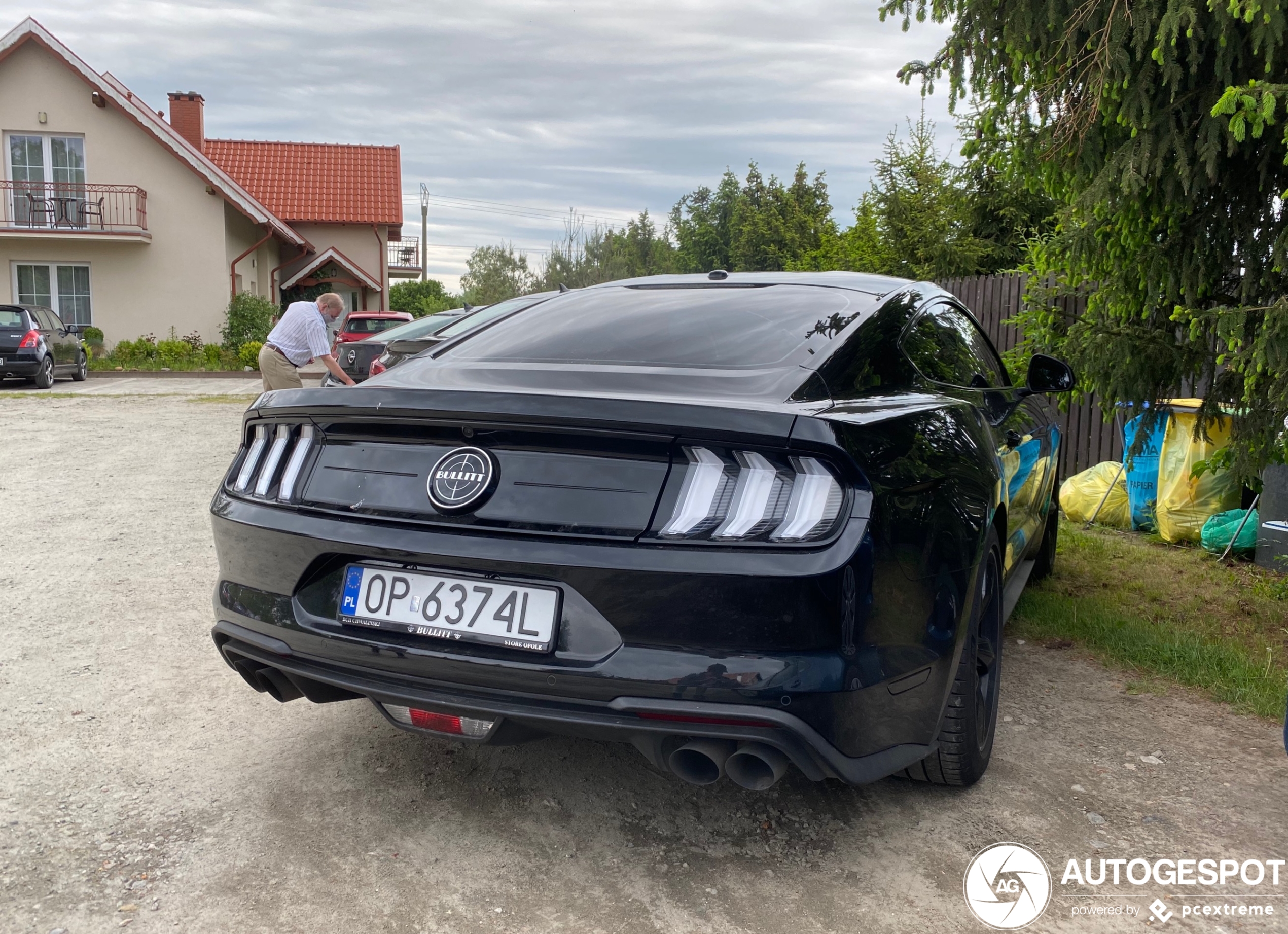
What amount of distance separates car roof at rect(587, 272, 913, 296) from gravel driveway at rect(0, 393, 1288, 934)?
1.54m

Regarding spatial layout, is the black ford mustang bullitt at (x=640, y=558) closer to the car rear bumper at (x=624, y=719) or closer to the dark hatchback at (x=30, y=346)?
the car rear bumper at (x=624, y=719)

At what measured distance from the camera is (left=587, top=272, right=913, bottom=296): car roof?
3.43m

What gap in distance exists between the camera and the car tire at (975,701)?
276 centimetres

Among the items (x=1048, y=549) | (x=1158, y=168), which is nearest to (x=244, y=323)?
(x=1048, y=549)

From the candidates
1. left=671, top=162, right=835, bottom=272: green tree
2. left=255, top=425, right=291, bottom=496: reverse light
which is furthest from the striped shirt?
left=671, top=162, right=835, bottom=272: green tree

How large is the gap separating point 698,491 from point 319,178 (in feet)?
116

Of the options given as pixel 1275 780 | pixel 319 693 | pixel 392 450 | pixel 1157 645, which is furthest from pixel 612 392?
pixel 1157 645

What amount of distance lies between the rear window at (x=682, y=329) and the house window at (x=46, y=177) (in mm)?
26554

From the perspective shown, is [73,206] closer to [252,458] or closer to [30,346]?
[30,346]

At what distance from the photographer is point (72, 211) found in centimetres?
2583

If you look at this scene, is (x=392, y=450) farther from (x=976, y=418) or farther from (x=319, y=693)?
(x=976, y=418)

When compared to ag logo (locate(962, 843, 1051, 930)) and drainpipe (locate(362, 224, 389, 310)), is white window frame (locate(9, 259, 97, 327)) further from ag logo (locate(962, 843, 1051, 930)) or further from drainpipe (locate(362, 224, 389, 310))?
ag logo (locate(962, 843, 1051, 930))

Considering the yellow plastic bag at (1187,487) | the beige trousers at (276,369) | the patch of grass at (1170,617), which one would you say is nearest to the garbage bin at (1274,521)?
the patch of grass at (1170,617)

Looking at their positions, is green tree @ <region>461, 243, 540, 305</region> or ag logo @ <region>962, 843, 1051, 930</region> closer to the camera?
ag logo @ <region>962, 843, 1051, 930</region>
